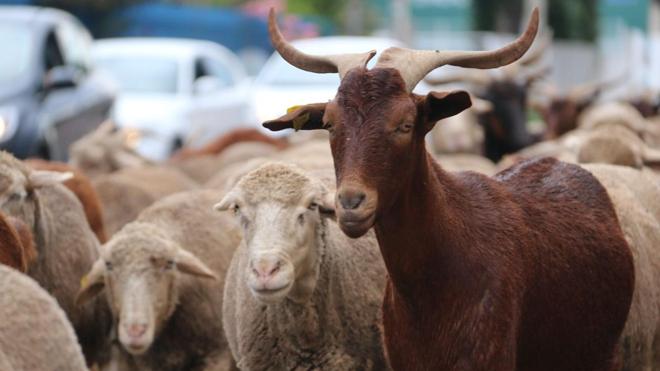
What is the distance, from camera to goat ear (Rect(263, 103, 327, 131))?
6289 mm

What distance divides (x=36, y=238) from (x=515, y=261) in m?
3.57

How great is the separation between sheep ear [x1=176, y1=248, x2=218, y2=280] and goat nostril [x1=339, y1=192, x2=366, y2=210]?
3052 mm

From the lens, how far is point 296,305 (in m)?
7.59

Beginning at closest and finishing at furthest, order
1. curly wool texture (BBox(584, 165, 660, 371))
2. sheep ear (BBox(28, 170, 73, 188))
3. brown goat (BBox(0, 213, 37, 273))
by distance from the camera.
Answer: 1. brown goat (BBox(0, 213, 37, 273))
2. curly wool texture (BBox(584, 165, 660, 371))
3. sheep ear (BBox(28, 170, 73, 188))

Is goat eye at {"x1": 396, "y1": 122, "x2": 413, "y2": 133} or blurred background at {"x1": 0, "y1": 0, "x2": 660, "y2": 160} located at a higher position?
goat eye at {"x1": 396, "y1": 122, "x2": 413, "y2": 133}

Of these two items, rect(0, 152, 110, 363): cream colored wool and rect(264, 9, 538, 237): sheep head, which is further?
rect(0, 152, 110, 363): cream colored wool

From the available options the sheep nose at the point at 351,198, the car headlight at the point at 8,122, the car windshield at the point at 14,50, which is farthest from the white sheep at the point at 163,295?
the car windshield at the point at 14,50

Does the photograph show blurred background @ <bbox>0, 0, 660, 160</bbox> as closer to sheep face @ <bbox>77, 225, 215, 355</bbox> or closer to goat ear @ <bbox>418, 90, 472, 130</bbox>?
goat ear @ <bbox>418, 90, 472, 130</bbox>

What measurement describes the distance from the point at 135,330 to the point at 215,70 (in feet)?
44.3

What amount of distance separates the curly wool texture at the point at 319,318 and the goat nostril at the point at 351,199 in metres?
1.69

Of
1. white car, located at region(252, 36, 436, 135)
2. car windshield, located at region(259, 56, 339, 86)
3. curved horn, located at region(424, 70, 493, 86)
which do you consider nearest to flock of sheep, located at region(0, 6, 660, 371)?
white car, located at region(252, 36, 436, 135)

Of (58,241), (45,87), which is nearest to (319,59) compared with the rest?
(58,241)

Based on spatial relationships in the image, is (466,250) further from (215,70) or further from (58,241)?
(215,70)

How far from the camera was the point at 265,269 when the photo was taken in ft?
22.8
